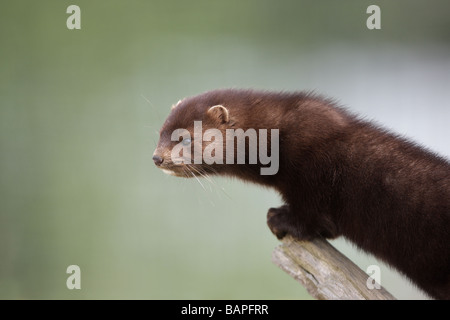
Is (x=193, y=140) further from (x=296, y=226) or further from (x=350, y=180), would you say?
(x=350, y=180)

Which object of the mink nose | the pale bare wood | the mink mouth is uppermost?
the mink nose

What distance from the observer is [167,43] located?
16.9 ft

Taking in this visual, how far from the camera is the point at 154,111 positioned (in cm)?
522

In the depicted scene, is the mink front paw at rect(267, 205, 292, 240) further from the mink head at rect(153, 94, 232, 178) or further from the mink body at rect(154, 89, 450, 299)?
the mink head at rect(153, 94, 232, 178)

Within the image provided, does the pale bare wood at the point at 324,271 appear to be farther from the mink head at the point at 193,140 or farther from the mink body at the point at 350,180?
the mink head at the point at 193,140

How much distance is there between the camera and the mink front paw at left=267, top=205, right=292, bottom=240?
251 cm

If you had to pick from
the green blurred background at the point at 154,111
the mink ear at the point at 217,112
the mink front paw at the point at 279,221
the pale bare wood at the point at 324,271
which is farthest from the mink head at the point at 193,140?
the green blurred background at the point at 154,111

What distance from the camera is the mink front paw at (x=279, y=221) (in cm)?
251

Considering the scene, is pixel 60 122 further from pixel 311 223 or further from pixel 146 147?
pixel 311 223

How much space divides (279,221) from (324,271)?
0.34 m

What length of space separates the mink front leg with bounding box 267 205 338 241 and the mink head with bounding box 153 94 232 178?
376 millimetres

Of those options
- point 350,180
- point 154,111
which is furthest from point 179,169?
point 154,111

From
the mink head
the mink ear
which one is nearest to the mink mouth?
the mink head

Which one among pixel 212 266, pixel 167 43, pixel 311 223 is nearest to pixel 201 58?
pixel 167 43
